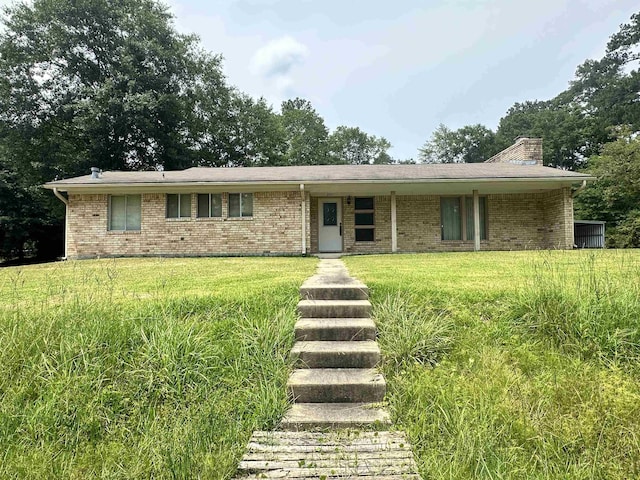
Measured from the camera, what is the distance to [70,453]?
231 cm

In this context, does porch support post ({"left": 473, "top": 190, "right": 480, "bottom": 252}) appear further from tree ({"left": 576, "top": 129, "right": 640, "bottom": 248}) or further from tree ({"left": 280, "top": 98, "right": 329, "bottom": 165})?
tree ({"left": 280, "top": 98, "right": 329, "bottom": 165})

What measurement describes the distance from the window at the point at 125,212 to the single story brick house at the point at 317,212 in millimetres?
33

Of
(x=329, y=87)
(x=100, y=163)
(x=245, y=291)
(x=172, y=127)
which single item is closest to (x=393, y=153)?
(x=329, y=87)

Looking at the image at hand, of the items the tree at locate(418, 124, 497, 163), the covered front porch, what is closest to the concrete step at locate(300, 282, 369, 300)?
the covered front porch

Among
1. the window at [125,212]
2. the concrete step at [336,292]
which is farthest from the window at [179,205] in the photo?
the concrete step at [336,292]

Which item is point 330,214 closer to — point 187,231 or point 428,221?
point 428,221

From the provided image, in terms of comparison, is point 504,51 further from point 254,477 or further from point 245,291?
point 254,477

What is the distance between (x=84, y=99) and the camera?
67.2 ft

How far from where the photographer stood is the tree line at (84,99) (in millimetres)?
19781

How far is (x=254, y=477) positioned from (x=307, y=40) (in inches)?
524

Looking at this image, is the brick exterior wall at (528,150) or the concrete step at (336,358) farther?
the brick exterior wall at (528,150)

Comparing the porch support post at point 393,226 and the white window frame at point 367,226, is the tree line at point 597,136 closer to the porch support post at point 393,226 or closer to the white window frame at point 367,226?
the porch support post at point 393,226

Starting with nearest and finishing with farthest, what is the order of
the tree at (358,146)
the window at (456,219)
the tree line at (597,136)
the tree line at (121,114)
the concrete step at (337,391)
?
the concrete step at (337,391), the window at (456,219), the tree line at (597,136), the tree line at (121,114), the tree at (358,146)

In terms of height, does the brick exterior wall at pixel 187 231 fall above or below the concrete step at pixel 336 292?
above
